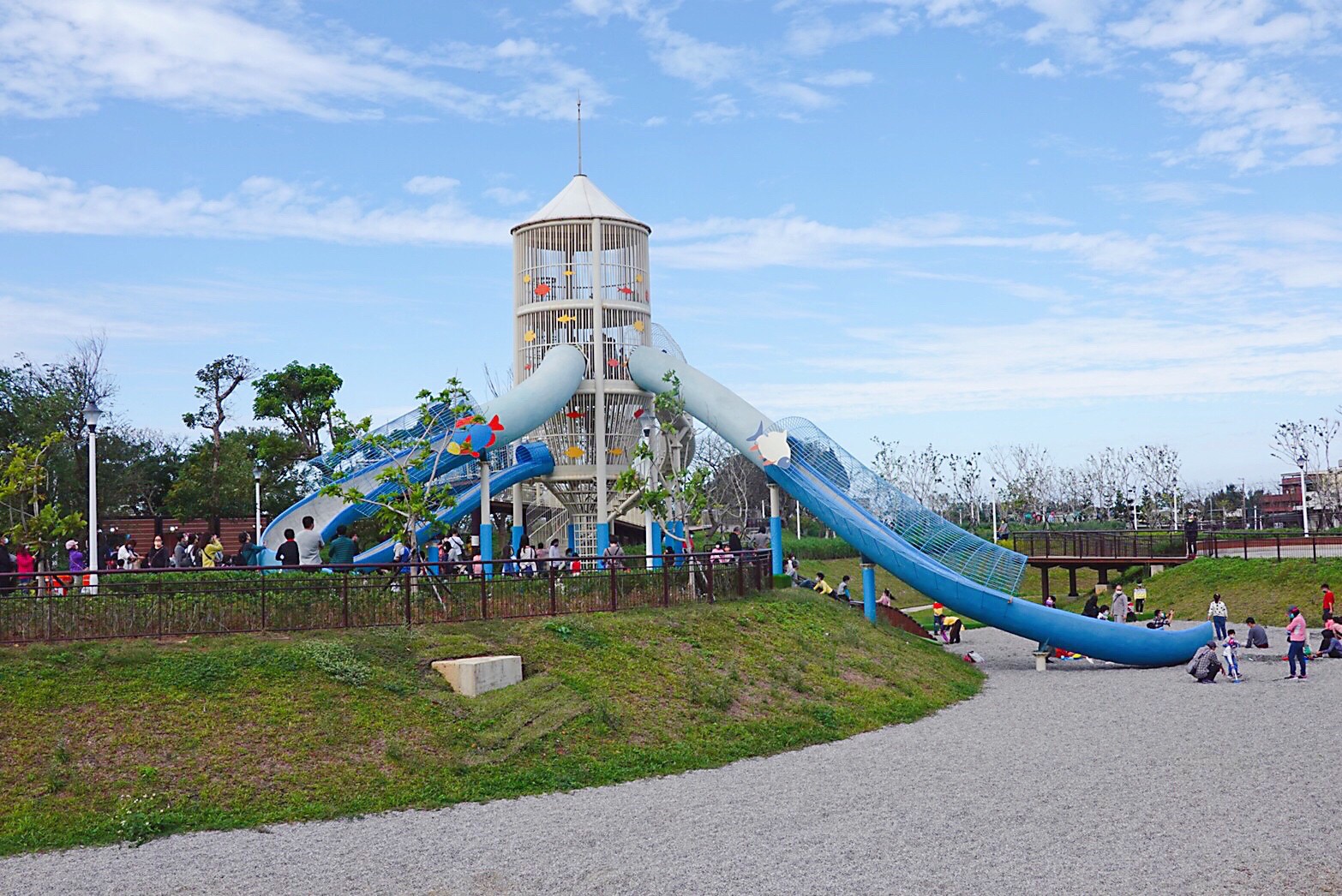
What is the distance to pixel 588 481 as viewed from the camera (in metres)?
36.3

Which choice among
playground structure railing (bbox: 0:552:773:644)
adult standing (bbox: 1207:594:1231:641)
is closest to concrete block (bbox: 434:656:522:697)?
playground structure railing (bbox: 0:552:773:644)

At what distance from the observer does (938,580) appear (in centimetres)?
2816

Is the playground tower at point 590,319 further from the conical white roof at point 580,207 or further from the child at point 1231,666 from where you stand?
the child at point 1231,666

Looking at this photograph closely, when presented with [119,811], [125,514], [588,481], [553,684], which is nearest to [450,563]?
[553,684]

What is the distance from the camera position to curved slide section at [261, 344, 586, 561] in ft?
88.9

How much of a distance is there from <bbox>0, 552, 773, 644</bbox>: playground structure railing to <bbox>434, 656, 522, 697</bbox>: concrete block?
1.47 metres

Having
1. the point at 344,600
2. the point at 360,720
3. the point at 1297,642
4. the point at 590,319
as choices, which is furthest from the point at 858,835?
the point at 590,319

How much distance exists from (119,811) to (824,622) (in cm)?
1508

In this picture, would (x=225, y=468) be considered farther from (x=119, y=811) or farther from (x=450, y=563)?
(x=119, y=811)

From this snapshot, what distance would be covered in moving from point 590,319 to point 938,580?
501 inches

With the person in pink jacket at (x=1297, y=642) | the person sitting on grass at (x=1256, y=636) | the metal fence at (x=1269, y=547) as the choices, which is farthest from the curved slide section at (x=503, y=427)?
the metal fence at (x=1269, y=547)

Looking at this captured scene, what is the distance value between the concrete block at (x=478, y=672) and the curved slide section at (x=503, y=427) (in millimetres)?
8468

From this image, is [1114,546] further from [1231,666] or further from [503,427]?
[503,427]

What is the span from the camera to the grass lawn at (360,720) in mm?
13766
